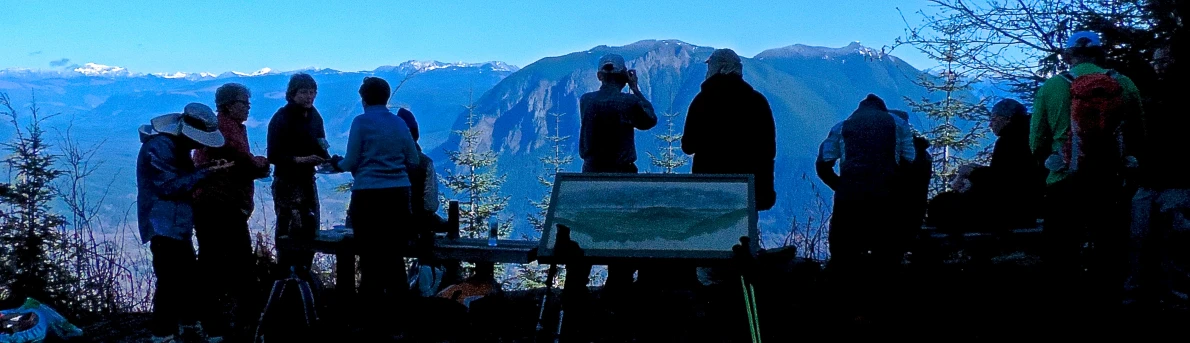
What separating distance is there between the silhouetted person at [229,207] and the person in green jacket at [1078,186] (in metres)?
4.95

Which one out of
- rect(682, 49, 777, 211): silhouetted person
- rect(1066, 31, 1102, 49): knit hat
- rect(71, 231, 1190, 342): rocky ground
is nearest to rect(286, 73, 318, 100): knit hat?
rect(71, 231, 1190, 342): rocky ground

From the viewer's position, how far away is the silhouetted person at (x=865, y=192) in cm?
534

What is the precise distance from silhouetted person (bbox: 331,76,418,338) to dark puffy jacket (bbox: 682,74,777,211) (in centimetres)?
189

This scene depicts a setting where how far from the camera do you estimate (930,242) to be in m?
6.48

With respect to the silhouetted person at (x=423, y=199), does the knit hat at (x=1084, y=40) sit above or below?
above

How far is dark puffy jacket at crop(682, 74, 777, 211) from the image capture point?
219 inches

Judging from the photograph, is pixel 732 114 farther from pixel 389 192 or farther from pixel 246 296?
pixel 246 296

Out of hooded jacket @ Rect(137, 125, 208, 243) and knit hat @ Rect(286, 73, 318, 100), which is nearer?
hooded jacket @ Rect(137, 125, 208, 243)

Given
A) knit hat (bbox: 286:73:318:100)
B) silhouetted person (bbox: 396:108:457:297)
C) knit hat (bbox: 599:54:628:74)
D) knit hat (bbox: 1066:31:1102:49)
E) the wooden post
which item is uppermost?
knit hat (bbox: 1066:31:1102:49)

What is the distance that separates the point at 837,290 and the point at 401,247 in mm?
2906

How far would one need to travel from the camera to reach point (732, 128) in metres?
5.59

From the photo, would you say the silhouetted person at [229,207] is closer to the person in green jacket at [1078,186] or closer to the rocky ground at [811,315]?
the rocky ground at [811,315]

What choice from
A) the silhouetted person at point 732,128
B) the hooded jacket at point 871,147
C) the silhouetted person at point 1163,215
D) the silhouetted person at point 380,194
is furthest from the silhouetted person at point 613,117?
the silhouetted person at point 1163,215

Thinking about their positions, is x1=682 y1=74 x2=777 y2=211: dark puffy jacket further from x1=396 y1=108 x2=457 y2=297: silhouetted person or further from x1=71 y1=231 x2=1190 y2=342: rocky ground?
x1=396 y1=108 x2=457 y2=297: silhouetted person
